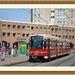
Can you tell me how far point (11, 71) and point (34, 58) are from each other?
5424 mm

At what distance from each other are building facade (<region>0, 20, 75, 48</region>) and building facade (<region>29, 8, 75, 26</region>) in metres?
0.29

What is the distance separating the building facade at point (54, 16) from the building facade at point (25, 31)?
29 cm

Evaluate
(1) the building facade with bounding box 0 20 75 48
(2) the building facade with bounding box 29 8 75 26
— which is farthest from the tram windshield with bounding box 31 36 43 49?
(2) the building facade with bounding box 29 8 75 26

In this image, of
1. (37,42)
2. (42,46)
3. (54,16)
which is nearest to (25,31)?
(54,16)

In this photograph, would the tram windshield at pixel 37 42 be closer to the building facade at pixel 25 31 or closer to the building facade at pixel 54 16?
the building facade at pixel 25 31

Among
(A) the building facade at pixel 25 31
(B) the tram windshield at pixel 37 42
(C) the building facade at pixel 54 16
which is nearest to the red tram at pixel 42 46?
(B) the tram windshield at pixel 37 42

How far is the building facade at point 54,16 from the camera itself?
19128 millimetres

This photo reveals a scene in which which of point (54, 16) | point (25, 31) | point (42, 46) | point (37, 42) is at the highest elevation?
point (54, 16)

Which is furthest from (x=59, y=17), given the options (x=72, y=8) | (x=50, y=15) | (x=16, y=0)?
(x=16, y=0)

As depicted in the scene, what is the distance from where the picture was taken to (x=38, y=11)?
63.4ft

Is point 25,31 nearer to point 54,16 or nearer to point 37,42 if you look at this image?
point 54,16

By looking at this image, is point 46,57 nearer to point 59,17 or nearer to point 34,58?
point 34,58

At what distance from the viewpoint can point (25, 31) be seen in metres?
20.8

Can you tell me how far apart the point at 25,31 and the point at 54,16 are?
1788 mm
